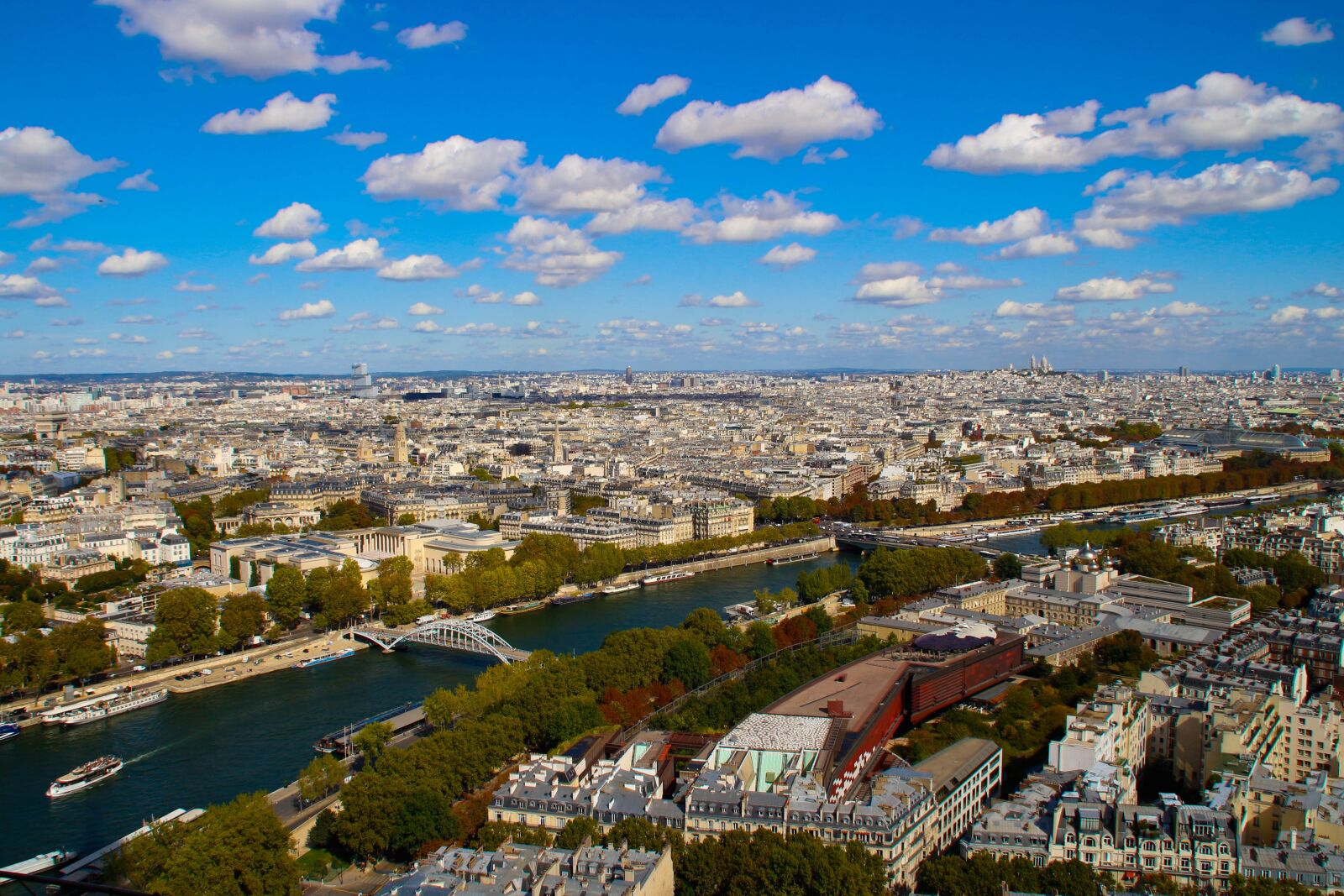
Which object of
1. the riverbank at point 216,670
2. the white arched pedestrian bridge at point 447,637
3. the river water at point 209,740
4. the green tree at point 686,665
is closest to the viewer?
the river water at point 209,740

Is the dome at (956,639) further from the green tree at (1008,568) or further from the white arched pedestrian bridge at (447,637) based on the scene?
the white arched pedestrian bridge at (447,637)

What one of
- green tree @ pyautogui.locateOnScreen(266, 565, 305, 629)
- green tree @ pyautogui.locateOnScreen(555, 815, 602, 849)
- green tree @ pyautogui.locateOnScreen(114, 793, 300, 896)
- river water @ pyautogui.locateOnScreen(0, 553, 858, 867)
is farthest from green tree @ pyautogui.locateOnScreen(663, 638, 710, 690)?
green tree @ pyautogui.locateOnScreen(266, 565, 305, 629)

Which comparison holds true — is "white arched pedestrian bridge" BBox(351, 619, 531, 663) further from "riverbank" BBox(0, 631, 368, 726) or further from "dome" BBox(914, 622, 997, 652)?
"dome" BBox(914, 622, 997, 652)

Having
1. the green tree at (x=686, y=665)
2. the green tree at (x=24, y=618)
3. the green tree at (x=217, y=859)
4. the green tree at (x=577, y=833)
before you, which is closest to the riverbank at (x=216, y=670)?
the green tree at (x=24, y=618)

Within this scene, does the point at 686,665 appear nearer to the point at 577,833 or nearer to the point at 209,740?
the point at 577,833

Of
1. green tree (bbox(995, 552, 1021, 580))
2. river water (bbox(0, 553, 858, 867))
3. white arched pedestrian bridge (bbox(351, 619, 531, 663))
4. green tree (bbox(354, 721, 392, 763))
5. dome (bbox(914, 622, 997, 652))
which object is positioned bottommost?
river water (bbox(0, 553, 858, 867))
